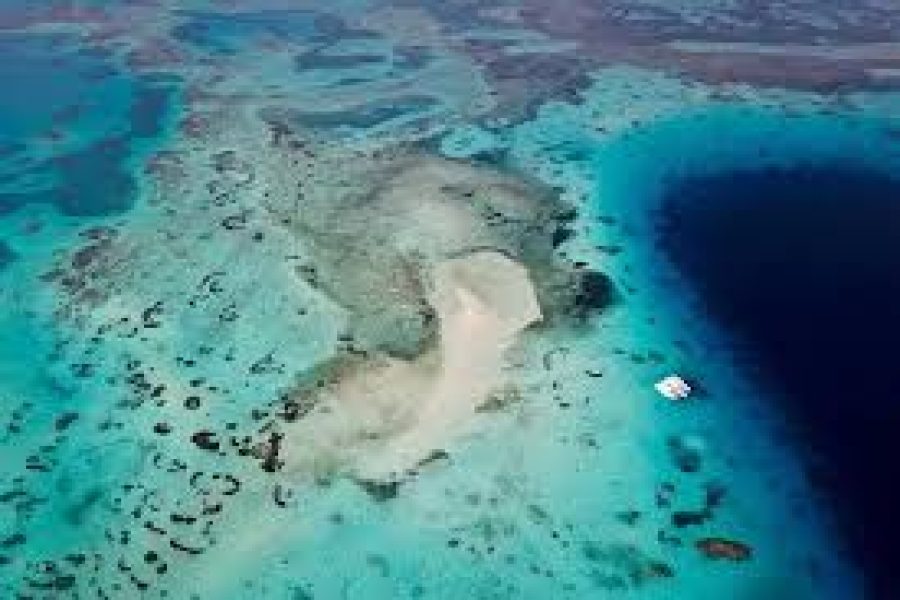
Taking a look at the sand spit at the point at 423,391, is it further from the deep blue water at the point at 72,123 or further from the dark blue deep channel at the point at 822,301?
the deep blue water at the point at 72,123

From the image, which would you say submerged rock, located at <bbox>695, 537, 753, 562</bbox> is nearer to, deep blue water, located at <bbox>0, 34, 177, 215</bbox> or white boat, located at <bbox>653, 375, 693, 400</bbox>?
white boat, located at <bbox>653, 375, 693, 400</bbox>

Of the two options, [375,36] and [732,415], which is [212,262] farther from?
[375,36]

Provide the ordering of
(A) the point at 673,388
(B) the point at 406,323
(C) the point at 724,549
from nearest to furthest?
1. (C) the point at 724,549
2. (A) the point at 673,388
3. (B) the point at 406,323

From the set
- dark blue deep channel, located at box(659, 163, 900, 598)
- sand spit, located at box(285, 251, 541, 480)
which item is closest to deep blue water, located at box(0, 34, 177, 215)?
sand spit, located at box(285, 251, 541, 480)

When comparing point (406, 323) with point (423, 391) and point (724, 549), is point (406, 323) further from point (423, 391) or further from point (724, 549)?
point (724, 549)

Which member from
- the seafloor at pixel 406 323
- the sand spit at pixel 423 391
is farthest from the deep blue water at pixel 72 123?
the sand spit at pixel 423 391

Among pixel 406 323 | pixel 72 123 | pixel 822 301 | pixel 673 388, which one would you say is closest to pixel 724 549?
pixel 673 388
